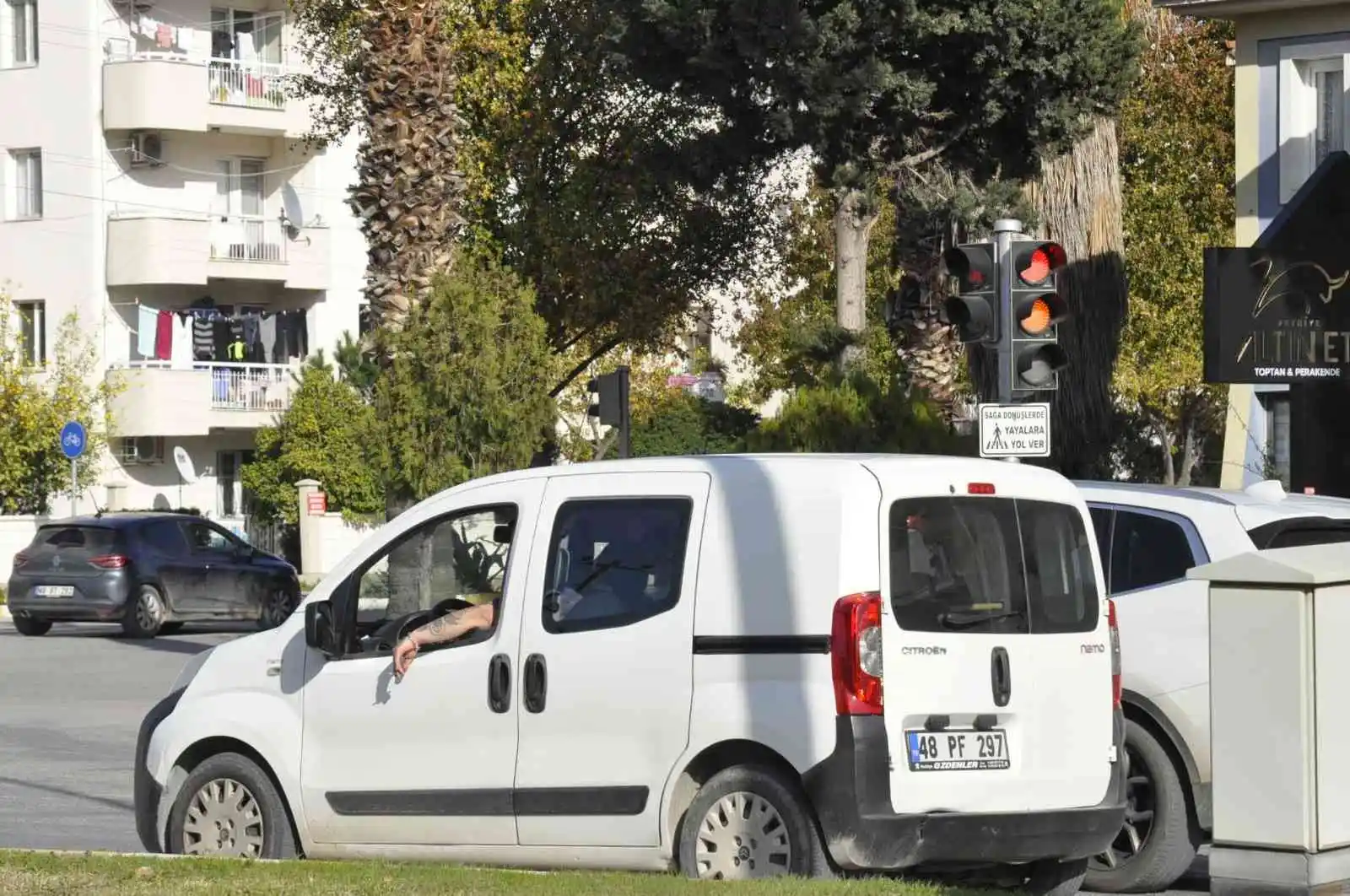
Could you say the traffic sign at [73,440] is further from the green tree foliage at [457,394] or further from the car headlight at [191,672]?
the car headlight at [191,672]

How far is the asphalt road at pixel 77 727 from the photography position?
12.8 meters

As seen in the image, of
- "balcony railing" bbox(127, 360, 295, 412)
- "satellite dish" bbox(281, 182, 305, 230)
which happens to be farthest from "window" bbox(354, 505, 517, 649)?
"satellite dish" bbox(281, 182, 305, 230)

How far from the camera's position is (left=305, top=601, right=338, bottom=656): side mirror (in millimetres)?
9695

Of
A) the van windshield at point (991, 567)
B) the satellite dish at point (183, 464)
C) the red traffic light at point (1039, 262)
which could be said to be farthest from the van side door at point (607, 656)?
the satellite dish at point (183, 464)

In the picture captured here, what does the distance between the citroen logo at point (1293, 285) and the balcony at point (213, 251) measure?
29807mm

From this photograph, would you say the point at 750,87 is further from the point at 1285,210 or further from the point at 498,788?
the point at 498,788

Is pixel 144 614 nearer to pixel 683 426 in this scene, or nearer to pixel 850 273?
pixel 850 273

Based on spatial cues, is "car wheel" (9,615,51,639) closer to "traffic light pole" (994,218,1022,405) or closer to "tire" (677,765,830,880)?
"traffic light pole" (994,218,1022,405)

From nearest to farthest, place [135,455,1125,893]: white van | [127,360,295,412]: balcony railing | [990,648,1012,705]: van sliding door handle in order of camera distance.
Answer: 1. [135,455,1125,893]: white van
2. [990,648,1012,705]: van sliding door handle
3. [127,360,295,412]: balcony railing

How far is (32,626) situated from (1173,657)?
2329 cm

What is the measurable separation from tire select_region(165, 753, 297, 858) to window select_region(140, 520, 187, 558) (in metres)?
20.4

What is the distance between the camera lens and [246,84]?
2023 inches

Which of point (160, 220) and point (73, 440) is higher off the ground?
point (160, 220)

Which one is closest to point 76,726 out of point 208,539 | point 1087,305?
point 1087,305
